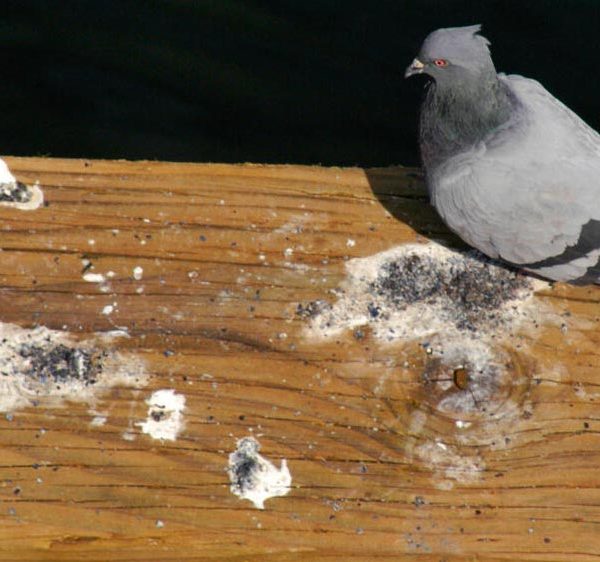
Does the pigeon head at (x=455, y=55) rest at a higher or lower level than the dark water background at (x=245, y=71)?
higher

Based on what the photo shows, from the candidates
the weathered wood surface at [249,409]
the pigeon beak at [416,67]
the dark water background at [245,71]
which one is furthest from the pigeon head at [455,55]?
the dark water background at [245,71]

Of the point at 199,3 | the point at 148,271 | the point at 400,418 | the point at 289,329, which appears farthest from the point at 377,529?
the point at 199,3

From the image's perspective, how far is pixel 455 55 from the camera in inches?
137

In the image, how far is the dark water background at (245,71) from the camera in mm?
5699

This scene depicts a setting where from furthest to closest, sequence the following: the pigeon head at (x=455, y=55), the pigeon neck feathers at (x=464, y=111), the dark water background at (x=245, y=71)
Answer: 1. the dark water background at (x=245, y=71)
2. the pigeon neck feathers at (x=464, y=111)
3. the pigeon head at (x=455, y=55)

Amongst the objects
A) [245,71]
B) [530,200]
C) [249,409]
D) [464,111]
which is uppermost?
[464,111]

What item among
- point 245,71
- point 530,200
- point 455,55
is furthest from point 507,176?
point 245,71

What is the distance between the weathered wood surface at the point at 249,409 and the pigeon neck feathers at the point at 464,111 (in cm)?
35

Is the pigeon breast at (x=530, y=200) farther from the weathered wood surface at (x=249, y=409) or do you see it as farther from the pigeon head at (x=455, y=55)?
the pigeon head at (x=455, y=55)

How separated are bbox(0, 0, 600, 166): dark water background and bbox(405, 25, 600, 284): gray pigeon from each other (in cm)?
218

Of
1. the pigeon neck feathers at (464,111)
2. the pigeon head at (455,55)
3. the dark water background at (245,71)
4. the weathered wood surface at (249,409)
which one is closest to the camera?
the weathered wood surface at (249,409)

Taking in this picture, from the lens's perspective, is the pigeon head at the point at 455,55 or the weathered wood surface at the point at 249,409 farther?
the pigeon head at the point at 455,55

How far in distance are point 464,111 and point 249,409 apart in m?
1.38

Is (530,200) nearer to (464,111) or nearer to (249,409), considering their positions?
(464,111)
